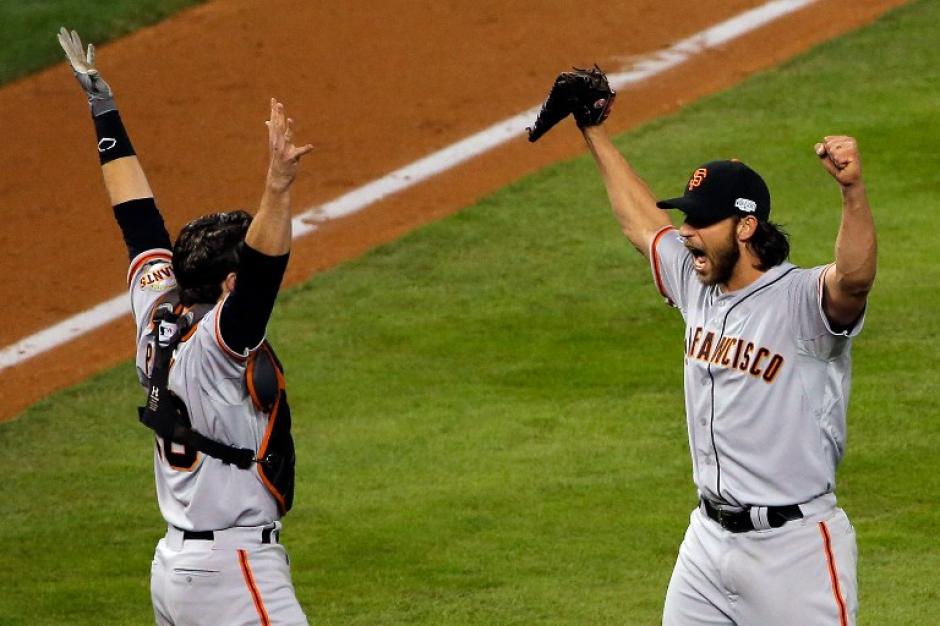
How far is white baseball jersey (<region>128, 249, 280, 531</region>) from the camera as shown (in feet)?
15.2

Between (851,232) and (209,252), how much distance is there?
5.51ft

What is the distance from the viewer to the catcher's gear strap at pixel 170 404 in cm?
467

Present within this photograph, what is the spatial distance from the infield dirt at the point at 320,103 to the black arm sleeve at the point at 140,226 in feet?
15.1

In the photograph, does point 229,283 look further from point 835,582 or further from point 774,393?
point 835,582

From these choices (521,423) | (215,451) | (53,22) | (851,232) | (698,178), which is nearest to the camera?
(851,232)

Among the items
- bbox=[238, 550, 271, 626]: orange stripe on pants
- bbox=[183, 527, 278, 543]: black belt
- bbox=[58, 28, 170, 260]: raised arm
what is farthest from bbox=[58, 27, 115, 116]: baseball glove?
bbox=[238, 550, 271, 626]: orange stripe on pants

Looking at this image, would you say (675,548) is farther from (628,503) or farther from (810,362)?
(810,362)

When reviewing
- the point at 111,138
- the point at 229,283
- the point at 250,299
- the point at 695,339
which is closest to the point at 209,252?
the point at 229,283

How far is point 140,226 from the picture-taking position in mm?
5246

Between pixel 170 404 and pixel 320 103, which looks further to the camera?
pixel 320 103

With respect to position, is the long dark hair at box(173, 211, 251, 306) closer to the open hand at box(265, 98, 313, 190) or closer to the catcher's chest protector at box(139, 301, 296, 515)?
the catcher's chest protector at box(139, 301, 296, 515)

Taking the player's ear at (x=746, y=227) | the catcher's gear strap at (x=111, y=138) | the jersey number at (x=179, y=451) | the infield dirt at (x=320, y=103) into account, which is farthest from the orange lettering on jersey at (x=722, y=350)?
the infield dirt at (x=320, y=103)

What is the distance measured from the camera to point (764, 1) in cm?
1382

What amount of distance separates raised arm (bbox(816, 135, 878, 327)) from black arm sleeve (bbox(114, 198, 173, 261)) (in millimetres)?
1954
